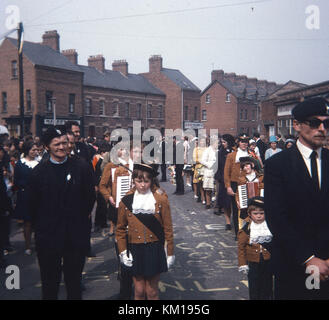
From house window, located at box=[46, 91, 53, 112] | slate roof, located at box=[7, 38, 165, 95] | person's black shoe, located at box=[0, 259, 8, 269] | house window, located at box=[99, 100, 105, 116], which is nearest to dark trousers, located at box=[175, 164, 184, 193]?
person's black shoe, located at box=[0, 259, 8, 269]

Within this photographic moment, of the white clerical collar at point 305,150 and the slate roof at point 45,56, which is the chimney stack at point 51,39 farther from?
the white clerical collar at point 305,150

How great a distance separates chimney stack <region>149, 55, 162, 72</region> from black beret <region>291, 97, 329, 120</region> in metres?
50.6

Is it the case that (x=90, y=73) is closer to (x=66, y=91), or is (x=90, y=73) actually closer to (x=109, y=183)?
(x=66, y=91)

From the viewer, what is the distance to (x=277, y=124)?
29.3 metres

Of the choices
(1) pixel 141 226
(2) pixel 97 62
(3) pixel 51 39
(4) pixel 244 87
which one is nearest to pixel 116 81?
(2) pixel 97 62

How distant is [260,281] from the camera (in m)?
4.56

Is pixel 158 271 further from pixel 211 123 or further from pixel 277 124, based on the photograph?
pixel 211 123

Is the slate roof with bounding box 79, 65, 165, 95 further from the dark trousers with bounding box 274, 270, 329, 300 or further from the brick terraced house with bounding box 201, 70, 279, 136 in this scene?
the dark trousers with bounding box 274, 270, 329, 300

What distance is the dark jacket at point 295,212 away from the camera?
113 inches

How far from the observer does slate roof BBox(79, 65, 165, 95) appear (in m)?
42.4

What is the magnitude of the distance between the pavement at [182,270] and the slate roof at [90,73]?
30.2 meters

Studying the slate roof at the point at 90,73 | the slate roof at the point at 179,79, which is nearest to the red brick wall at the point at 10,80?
the slate roof at the point at 90,73

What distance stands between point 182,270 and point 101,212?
3.64 m
